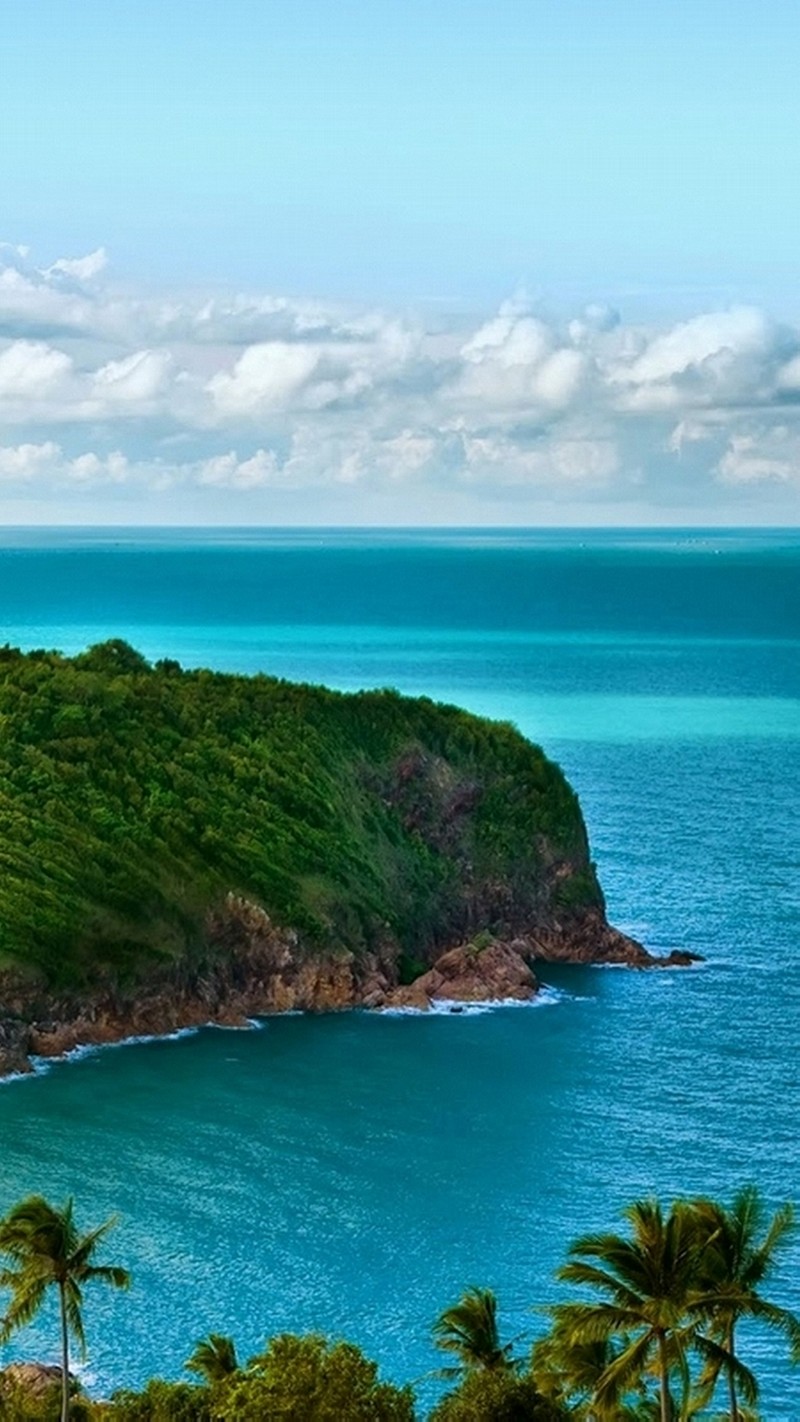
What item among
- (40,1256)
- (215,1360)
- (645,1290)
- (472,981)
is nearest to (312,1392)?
(645,1290)

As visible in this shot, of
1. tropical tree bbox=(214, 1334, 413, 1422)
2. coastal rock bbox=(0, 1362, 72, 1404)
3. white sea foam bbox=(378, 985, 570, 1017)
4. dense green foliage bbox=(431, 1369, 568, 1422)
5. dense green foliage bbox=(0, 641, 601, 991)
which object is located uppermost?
dense green foliage bbox=(0, 641, 601, 991)

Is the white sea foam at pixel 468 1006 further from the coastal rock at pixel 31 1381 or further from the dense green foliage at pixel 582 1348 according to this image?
the dense green foliage at pixel 582 1348

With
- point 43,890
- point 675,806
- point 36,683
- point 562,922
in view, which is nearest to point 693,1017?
point 562,922

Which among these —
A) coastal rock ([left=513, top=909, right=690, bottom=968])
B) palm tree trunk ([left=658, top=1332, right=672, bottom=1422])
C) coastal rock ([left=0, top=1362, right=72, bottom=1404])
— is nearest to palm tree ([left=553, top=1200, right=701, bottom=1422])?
palm tree trunk ([left=658, top=1332, right=672, bottom=1422])

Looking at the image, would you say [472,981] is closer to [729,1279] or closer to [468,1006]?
[468,1006]

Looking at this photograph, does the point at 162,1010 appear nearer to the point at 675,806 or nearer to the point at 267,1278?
the point at 267,1278

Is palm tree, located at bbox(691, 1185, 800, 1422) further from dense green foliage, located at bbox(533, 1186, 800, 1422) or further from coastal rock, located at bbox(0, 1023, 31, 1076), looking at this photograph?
coastal rock, located at bbox(0, 1023, 31, 1076)
